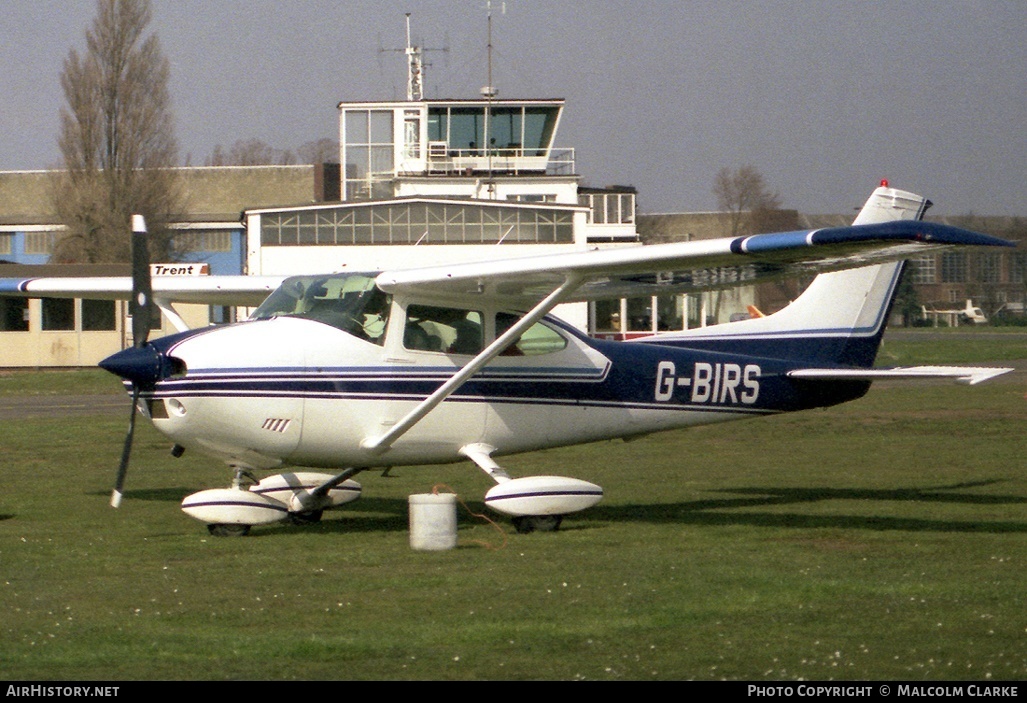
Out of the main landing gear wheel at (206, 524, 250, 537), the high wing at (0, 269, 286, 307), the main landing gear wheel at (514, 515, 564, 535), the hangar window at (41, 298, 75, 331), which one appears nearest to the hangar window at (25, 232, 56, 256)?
the hangar window at (41, 298, 75, 331)

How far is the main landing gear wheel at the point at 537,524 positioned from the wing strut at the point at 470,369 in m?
1.21

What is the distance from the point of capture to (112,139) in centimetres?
5781

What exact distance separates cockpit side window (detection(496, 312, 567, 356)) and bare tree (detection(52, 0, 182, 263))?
49.3 m

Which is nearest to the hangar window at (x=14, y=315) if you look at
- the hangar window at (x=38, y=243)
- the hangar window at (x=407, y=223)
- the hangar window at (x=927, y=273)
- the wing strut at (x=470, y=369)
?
the hangar window at (x=407, y=223)

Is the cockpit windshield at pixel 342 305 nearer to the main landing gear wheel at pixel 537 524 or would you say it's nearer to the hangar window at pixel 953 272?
the main landing gear wheel at pixel 537 524

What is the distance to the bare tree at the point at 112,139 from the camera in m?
56.7

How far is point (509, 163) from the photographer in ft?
157

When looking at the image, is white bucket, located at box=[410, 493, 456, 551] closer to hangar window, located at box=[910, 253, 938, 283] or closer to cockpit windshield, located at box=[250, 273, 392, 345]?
cockpit windshield, located at box=[250, 273, 392, 345]

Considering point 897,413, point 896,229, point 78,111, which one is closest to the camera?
point 896,229

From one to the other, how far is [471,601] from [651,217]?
91.9m

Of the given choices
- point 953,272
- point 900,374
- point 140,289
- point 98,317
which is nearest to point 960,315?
point 953,272

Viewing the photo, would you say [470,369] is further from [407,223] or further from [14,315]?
[14,315]

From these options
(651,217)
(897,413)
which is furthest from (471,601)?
(651,217)

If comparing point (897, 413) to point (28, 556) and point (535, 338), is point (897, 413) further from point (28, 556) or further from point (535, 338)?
point (28, 556)
